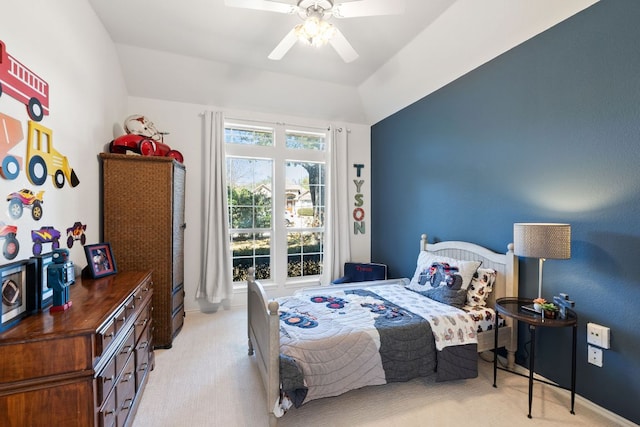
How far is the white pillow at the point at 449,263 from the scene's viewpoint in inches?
101

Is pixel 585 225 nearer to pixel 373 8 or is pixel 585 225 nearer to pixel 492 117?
pixel 492 117

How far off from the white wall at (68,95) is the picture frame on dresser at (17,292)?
19 centimetres

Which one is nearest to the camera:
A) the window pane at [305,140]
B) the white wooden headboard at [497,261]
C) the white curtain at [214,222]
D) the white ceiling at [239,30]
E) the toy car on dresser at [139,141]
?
the white wooden headboard at [497,261]

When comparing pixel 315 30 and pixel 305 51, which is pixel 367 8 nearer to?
pixel 315 30

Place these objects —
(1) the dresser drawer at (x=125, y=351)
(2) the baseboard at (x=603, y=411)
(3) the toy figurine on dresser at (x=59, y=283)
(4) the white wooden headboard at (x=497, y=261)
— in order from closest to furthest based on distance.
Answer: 1. (3) the toy figurine on dresser at (x=59, y=283)
2. (1) the dresser drawer at (x=125, y=351)
3. (2) the baseboard at (x=603, y=411)
4. (4) the white wooden headboard at (x=497, y=261)

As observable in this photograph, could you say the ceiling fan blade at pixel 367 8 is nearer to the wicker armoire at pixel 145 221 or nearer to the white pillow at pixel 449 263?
the wicker armoire at pixel 145 221

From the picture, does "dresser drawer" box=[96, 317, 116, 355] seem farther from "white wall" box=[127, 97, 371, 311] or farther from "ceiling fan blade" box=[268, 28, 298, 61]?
"white wall" box=[127, 97, 371, 311]

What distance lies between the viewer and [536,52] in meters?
2.31

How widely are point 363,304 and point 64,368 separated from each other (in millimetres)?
2051

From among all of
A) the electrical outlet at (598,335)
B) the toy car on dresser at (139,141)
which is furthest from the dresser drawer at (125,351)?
the electrical outlet at (598,335)

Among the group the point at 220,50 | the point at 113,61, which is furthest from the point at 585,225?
the point at 113,61

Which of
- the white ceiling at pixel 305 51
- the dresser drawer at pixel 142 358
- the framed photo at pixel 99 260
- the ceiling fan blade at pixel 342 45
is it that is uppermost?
the white ceiling at pixel 305 51

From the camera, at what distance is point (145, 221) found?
8.93 ft

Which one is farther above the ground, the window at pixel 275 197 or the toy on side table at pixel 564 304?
the window at pixel 275 197
